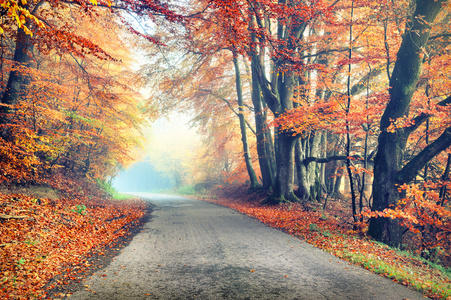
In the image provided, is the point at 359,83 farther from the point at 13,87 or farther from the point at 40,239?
the point at 13,87

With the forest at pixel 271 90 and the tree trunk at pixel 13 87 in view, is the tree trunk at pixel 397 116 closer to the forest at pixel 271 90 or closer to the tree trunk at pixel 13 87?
the forest at pixel 271 90

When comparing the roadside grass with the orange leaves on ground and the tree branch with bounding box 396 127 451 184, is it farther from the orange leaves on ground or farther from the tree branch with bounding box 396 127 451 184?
the orange leaves on ground

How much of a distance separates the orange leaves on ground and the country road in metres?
0.81

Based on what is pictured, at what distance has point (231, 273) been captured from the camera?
4.49 m

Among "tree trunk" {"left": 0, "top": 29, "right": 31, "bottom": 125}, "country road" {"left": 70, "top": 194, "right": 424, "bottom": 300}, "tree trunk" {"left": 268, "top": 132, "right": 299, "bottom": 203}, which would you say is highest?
"tree trunk" {"left": 0, "top": 29, "right": 31, "bottom": 125}

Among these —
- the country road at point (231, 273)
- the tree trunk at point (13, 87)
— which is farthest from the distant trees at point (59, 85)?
the country road at point (231, 273)

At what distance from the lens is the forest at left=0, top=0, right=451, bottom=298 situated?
7434mm

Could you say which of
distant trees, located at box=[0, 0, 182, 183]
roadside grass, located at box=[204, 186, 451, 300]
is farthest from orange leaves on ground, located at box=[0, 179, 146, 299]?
roadside grass, located at box=[204, 186, 451, 300]

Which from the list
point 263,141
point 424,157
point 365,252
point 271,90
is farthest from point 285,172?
point 365,252

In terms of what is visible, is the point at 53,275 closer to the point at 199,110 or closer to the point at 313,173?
the point at 313,173

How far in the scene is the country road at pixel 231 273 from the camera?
3.74 metres

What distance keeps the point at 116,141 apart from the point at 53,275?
36.7 ft

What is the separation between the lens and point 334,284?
407 centimetres

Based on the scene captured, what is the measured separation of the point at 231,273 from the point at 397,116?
22.2ft
